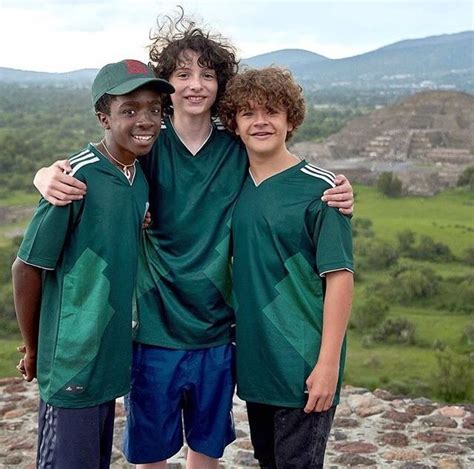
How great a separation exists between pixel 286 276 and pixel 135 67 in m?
0.79

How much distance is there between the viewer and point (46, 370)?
2432mm

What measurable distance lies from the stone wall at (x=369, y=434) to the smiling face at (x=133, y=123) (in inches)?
79.3

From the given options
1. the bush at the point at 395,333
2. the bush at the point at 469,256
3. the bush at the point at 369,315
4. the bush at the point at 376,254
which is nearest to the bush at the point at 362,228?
the bush at the point at 376,254

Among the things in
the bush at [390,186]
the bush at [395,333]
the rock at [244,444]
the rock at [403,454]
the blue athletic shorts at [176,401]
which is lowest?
the bush at [395,333]

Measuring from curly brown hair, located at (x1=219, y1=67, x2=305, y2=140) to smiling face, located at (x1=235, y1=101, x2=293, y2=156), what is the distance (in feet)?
0.06

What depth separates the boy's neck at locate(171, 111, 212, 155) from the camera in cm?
272

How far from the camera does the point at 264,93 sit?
101 inches

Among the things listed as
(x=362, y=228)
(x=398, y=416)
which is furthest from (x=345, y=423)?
(x=362, y=228)

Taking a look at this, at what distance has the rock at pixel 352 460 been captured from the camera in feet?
13.4

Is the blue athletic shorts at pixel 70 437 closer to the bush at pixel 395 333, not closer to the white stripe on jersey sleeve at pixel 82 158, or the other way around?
the white stripe on jersey sleeve at pixel 82 158

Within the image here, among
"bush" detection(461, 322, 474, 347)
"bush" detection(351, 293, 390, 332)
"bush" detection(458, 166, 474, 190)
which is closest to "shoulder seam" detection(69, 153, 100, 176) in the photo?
"bush" detection(461, 322, 474, 347)

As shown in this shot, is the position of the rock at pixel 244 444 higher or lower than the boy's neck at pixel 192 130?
lower

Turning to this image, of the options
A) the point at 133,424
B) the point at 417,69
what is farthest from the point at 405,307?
the point at 417,69

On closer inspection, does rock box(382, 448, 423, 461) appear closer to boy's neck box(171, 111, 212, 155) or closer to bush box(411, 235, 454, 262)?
boy's neck box(171, 111, 212, 155)
